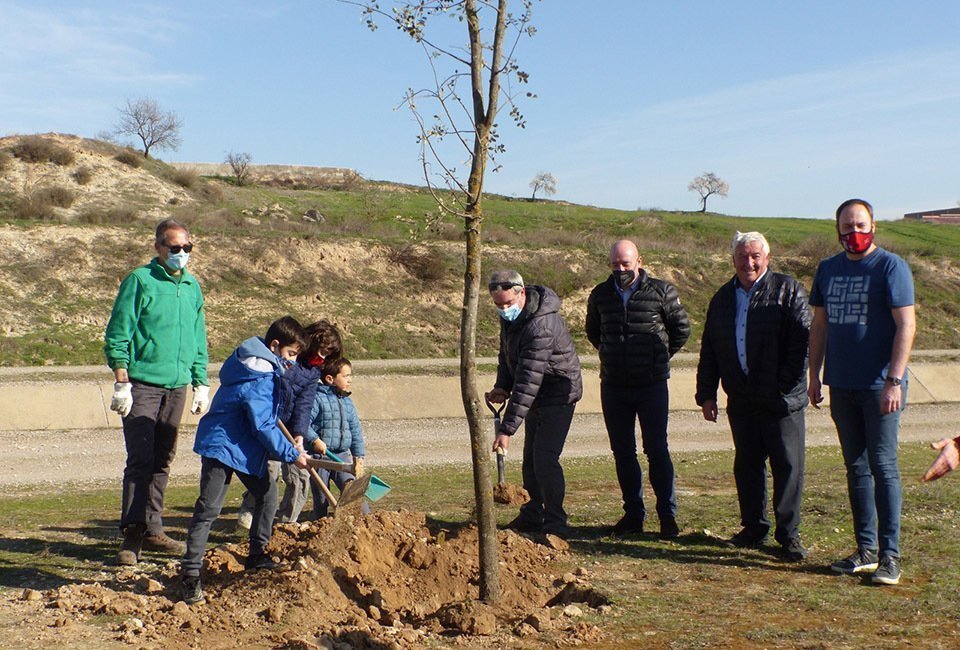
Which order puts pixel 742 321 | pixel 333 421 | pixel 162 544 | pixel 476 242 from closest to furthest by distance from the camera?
pixel 476 242, pixel 742 321, pixel 162 544, pixel 333 421

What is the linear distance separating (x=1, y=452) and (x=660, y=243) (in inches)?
1251

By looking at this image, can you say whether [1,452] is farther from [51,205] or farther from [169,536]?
[51,205]

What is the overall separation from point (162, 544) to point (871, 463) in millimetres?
4510

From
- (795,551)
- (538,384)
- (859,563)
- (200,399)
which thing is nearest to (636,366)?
(538,384)

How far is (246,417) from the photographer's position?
608 centimetres

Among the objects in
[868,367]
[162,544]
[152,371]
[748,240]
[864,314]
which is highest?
[748,240]

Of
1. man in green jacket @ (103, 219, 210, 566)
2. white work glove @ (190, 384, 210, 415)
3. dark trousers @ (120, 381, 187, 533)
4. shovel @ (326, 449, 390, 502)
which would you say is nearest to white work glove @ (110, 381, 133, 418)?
man in green jacket @ (103, 219, 210, 566)

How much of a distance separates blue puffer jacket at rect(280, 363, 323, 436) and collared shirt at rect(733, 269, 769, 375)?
270 centimetres

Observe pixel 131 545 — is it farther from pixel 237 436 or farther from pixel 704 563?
pixel 704 563

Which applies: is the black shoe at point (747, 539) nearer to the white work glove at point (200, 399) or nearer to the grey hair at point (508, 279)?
the grey hair at point (508, 279)

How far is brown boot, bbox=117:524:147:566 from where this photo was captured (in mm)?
6664

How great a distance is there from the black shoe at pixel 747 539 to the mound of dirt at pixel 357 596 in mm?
1210

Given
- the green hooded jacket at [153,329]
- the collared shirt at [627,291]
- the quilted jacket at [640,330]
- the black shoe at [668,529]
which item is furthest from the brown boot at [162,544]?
the collared shirt at [627,291]

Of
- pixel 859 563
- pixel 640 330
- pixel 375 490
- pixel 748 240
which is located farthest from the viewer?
pixel 640 330
